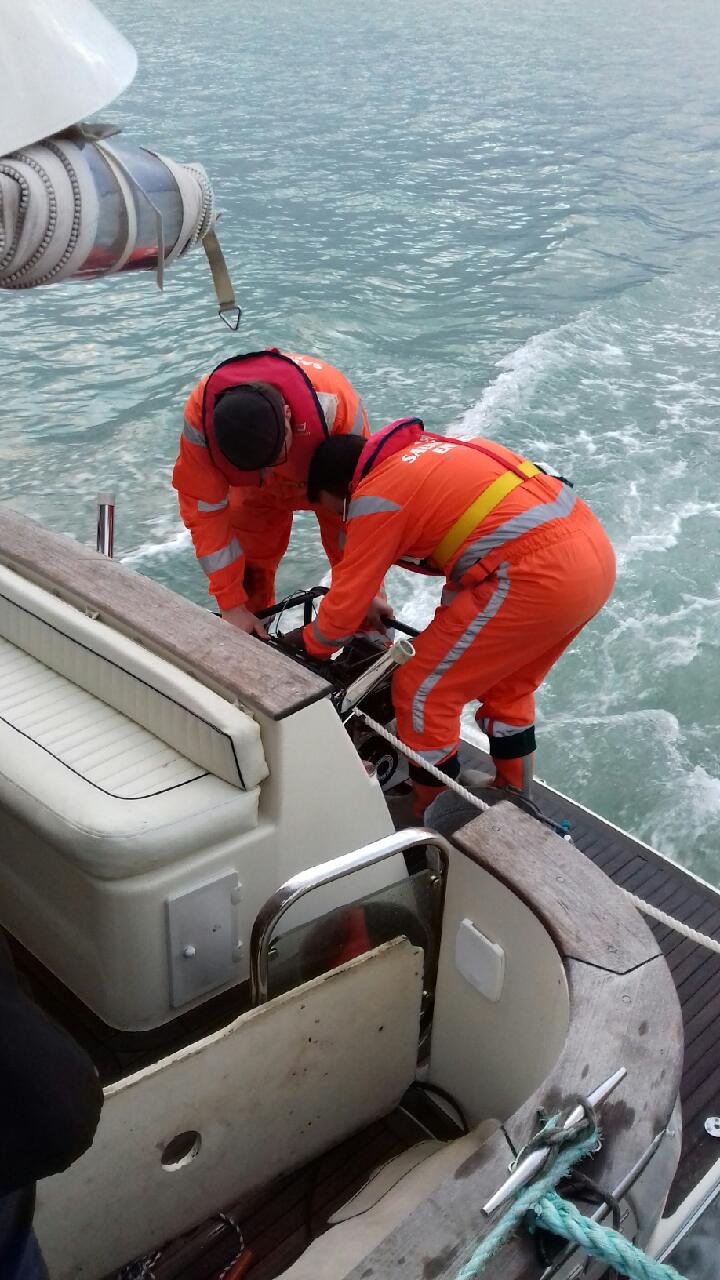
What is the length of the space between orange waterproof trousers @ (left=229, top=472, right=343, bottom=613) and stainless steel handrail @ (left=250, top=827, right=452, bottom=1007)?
1.71 metres

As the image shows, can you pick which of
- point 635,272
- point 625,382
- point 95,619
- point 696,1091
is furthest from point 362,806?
point 635,272

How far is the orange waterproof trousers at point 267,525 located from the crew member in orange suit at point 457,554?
0.42m

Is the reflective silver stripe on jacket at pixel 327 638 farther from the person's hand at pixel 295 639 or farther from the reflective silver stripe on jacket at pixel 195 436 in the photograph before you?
the reflective silver stripe on jacket at pixel 195 436

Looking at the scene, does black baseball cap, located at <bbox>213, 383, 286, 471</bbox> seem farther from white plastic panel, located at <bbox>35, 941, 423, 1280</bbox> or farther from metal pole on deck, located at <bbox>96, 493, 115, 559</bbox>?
white plastic panel, located at <bbox>35, 941, 423, 1280</bbox>

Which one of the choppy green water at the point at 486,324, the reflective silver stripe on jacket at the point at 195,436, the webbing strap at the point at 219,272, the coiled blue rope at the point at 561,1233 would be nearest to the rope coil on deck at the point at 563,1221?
the coiled blue rope at the point at 561,1233

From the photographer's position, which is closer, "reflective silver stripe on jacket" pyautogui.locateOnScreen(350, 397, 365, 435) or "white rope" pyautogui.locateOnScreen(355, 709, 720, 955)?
"white rope" pyautogui.locateOnScreen(355, 709, 720, 955)

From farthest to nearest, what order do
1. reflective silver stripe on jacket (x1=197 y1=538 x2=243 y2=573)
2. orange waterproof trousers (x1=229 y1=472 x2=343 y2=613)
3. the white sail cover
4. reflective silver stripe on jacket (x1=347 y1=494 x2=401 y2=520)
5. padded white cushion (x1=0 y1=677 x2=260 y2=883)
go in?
orange waterproof trousers (x1=229 y1=472 x2=343 y2=613) < reflective silver stripe on jacket (x1=197 y1=538 x2=243 y2=573) < reflective silver stripe on jacket (x1=347 y1=494 x2=401 y2=520) < padded white cushion (x1=0 y1=677 x2=260 y2=883) < the white sail cover

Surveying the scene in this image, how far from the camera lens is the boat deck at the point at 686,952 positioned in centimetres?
223

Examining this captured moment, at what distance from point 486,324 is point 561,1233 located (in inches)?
387

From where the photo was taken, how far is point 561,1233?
1.09 meters

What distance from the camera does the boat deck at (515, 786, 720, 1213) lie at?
223cm

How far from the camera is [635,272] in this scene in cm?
1133

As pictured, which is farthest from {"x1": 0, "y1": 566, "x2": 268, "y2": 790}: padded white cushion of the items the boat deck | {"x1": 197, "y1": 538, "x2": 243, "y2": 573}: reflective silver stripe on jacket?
the boat deck

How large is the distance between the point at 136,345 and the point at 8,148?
355 inches
